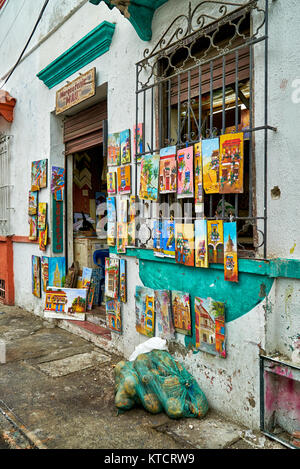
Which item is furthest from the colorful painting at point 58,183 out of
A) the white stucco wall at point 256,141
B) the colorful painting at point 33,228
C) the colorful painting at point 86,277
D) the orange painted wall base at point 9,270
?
the orange painted wall base at point 9,270

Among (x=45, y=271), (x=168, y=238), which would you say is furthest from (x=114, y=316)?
(x=45, y=271)

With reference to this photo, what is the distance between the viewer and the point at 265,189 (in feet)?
9.11

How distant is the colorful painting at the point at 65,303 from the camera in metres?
5.76

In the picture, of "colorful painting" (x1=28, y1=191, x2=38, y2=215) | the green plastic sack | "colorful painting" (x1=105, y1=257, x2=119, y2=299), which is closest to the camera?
the green plastic sack

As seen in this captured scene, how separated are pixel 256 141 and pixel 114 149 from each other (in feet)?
7.02

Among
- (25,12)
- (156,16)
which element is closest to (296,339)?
(156,16)

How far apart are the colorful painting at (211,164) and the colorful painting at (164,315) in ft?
3.80

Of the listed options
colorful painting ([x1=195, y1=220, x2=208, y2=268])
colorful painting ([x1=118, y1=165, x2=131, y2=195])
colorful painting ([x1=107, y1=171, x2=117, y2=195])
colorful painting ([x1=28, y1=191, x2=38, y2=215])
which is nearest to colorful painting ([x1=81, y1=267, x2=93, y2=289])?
colorful painting ([x1=28, y1=191, x2=38, y2=215])

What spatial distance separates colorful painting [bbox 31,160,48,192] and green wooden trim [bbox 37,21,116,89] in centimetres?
131

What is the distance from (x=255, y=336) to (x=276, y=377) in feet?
1.10

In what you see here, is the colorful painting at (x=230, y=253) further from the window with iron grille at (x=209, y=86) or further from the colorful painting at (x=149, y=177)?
the colorful painting at (x=149, y=177)

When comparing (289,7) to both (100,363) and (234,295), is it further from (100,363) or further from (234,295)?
(100,363)

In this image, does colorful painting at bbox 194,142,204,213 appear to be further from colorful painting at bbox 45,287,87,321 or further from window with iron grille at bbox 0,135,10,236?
window with iron grille at bbox 0,135,10,236

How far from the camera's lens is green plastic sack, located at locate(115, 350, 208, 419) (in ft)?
10.0
